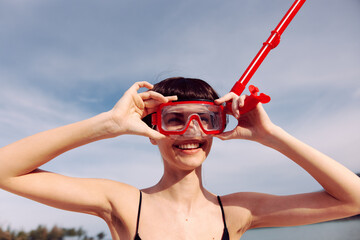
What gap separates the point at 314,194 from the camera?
222 cm

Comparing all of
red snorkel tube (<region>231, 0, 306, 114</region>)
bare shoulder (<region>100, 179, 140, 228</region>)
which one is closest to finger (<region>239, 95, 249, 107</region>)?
red snorkel tube (<region>231, 0, 306, 114</region>)

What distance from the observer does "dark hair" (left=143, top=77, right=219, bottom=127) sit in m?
2.33

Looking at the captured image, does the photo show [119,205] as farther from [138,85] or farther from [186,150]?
[138,85]

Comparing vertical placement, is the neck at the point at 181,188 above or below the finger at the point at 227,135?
below

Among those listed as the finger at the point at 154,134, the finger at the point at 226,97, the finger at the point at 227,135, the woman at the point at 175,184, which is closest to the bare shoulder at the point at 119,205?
the woman at the point at 175,184

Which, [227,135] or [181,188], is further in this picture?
[181,188]

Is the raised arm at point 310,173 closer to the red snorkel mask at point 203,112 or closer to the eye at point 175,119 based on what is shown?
the red snorkel mask at point 203,112

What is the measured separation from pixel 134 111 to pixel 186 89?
0.52 metres

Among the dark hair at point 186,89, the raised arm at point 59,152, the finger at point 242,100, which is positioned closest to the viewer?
the raised arm at point 59,152

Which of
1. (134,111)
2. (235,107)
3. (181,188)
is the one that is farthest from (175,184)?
(235,107)

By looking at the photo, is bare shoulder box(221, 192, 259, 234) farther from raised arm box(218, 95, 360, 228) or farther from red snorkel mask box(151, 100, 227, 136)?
red snorkel mask box(151, 100, 227, 136)

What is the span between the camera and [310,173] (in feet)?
6.89

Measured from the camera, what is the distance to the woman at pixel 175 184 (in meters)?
1.89

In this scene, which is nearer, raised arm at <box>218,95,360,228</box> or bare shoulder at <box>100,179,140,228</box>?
raised arm at <box>218,95,360,228</box>
